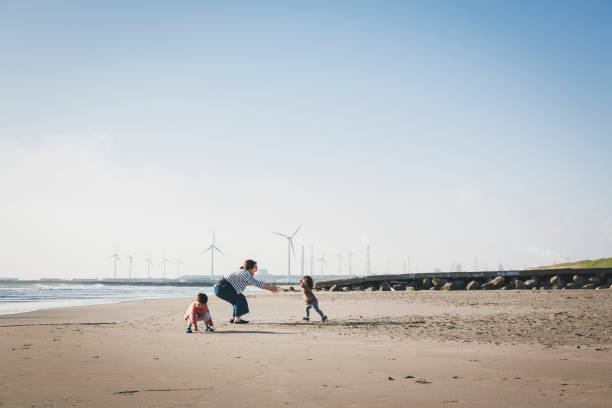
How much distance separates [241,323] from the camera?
13.0 meters

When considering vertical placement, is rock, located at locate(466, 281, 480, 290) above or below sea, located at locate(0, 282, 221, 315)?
above

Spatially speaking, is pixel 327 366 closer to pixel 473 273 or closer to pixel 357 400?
pixel 357 400

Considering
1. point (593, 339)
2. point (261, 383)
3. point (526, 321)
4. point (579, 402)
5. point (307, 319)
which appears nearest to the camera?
point (579, 402)

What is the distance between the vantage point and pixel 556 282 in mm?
28875

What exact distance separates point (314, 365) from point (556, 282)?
86.7 ft

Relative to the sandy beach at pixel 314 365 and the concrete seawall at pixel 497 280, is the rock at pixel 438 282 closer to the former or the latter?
the concrete seawall at pixel 497 280

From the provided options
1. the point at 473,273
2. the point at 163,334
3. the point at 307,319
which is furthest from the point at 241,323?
the point at 473,273

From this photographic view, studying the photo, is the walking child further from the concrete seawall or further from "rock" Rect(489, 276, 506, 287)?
"rock" Rect(489, 276, 506, 287)

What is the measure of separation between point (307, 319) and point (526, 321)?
5.55 meters

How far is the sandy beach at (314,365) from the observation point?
4.98m

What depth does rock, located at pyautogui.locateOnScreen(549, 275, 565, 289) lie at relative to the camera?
28750 millimetres

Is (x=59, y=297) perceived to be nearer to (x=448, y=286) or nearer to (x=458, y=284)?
(x=448, y=286)

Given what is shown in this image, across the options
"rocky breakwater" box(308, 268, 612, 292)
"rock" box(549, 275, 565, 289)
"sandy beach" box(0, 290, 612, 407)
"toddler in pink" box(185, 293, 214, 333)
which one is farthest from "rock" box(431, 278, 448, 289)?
"toddler in pink" box(185, 293, 214, 333)

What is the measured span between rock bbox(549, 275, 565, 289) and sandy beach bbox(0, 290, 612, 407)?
18.7 metres
